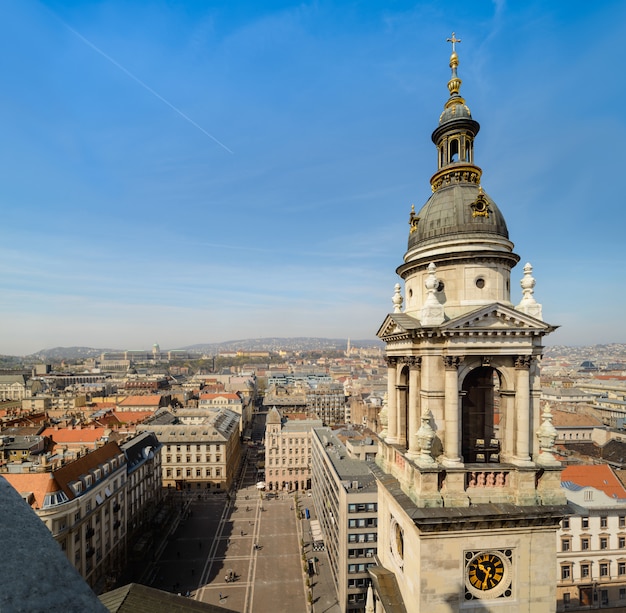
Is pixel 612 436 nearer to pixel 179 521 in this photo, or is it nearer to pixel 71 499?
pixel 179 521

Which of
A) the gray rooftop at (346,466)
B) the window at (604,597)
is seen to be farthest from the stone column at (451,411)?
the window at (604,597)

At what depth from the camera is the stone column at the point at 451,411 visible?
1439cm

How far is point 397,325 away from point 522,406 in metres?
5.67

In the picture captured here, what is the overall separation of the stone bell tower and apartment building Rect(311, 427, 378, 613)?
3184 centimetres

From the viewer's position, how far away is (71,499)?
149 feet

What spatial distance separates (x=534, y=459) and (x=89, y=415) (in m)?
119

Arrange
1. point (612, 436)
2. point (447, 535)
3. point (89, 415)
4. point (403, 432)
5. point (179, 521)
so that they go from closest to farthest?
point (447, 535) → point (403, 432) → point (179, 521) → point (612, 436) → point (89, 415)

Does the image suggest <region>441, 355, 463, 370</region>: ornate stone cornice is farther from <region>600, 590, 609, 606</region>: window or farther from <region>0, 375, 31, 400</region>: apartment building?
<region>0, 375, 31, 400</region>: apartment building

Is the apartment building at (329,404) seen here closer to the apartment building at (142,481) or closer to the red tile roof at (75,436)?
the apartment building at (142,481)

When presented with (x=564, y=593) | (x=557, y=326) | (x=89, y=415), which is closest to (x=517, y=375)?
(x=557, y=326)

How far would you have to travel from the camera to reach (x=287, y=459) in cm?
9062

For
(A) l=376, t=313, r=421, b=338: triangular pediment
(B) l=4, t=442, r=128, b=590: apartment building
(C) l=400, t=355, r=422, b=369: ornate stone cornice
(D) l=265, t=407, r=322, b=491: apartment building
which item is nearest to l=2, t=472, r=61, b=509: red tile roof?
(B) l=4, t=442, r=128, b=590: apartment building

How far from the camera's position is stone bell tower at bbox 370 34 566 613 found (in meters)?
13.8

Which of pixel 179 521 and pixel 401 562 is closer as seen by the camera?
pixel 401 562
